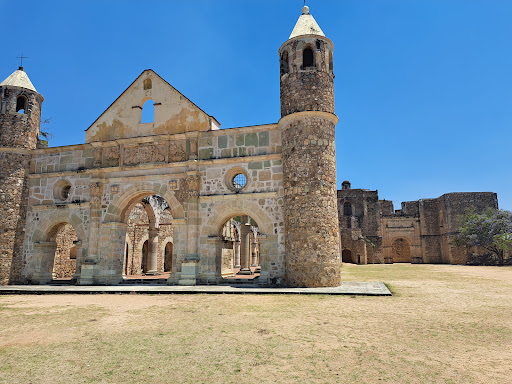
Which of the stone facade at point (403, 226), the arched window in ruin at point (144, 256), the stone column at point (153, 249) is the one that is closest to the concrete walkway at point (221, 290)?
the stone column at point (153, 249)

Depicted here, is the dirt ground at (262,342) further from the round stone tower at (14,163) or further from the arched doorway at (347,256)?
the arched doorway at (347,256)

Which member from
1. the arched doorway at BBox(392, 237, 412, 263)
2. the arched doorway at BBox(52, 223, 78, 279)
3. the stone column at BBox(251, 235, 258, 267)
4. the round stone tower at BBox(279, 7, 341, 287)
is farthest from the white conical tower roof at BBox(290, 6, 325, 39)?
the arched doorway at BBox(392, 237, 412, 263)

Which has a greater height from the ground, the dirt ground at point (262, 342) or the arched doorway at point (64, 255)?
the arched doorway at point (64, 255)

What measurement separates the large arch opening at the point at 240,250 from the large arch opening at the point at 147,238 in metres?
4.30

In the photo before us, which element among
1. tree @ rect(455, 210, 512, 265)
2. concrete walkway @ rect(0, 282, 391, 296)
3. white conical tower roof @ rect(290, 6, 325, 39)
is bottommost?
concrete walkway @ rect(0, 282, 391, 296)

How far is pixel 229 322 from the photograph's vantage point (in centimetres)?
677

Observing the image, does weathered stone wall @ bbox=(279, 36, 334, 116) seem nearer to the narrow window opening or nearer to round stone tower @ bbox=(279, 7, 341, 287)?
round stone tower @ bbox=(279, 7, 341, 287)

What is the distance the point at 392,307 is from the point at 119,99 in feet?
43.4

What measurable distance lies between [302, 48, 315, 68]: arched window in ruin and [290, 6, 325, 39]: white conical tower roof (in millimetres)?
623

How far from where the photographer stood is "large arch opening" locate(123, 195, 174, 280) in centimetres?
2070

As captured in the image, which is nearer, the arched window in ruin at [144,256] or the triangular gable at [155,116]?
the triangular gable at [155,116]

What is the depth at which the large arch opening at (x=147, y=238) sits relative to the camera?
67.9 ft

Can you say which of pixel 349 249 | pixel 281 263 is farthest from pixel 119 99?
pixel 349 249

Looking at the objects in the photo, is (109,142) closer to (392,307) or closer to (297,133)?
(297,133)
